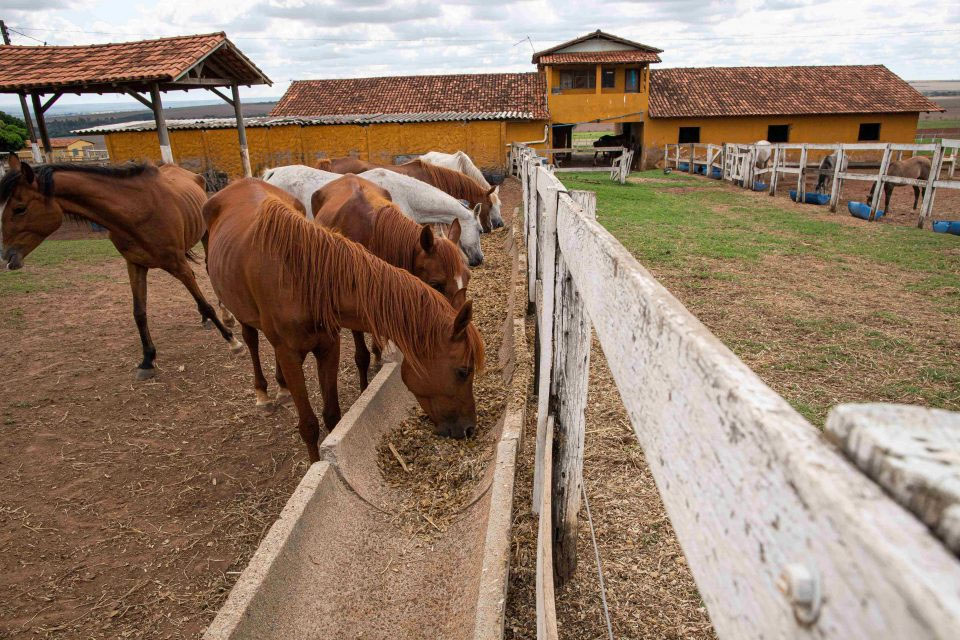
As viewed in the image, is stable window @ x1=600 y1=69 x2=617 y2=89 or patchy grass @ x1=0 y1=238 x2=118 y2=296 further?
stable window @ x1=600 y1=69 x2=617 y2=89

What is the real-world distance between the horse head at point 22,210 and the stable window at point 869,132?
32184 mm

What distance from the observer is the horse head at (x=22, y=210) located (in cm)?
448

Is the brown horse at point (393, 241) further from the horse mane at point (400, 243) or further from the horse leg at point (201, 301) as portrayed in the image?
the horse leg at point (201, 301)

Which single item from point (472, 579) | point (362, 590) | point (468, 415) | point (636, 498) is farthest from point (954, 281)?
point (362, 590)

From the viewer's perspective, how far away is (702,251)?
7633 millimetres

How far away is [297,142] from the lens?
54.6 ft

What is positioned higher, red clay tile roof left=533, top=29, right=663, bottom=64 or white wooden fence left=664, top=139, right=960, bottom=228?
red clay tile roof left=533, top=29, right=663, bottom=64

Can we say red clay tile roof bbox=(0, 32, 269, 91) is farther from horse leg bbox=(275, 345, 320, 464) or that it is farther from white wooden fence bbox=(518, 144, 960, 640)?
white wooden fence bbox=(518, 144, 960, 640)

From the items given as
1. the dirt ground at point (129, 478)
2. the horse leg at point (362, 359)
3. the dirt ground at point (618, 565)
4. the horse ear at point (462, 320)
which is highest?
the horse ear at point (462, 320)

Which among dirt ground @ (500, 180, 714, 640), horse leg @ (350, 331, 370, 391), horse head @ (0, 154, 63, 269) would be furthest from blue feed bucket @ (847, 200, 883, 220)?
horse head @ (0, 154, 63, 269)

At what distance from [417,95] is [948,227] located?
2397cm

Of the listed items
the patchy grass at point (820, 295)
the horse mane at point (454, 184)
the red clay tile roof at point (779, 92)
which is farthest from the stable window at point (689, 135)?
the horse mane at point (454, 184)

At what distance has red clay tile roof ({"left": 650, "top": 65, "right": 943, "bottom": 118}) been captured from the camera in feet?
84.7

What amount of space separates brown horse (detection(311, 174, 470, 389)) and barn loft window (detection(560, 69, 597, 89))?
2541cm
